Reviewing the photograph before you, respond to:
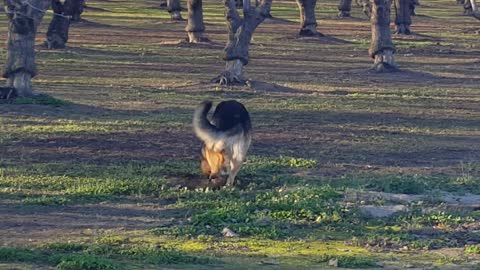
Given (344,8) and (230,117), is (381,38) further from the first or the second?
(344,8)

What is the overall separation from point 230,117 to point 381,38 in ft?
57.7

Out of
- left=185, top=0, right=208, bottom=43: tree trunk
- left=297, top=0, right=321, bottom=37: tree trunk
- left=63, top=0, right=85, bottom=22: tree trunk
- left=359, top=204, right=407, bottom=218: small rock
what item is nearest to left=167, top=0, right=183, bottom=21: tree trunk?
left=63, top=0, right=85, bottom=22: tree trunk

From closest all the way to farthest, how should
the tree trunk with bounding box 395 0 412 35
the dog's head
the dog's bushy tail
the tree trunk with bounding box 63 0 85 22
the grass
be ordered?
the grass < the dog's bushy tail < the dog's head < the tree trunk with bounding box 63 0 85 22 < the tree trunk with bounding box 395 0 412 35

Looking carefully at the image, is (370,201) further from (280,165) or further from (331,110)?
(331,110)

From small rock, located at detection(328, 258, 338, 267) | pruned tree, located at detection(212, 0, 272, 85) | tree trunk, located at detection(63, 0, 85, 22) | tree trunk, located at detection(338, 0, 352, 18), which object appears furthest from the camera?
tree trunk, located at detection(338, 0, 352, 18)

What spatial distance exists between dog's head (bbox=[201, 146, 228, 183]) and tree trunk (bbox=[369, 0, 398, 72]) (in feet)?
56.0

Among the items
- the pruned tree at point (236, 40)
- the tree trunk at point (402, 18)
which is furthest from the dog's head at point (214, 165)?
the tree trunk at point (402, 18)

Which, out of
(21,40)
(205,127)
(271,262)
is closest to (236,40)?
(21,40)

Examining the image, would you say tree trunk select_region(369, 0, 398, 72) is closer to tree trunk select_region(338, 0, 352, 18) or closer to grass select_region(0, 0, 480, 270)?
grass select_region(0, 0, 480, 270)

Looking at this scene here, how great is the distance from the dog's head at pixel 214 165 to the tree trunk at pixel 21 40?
7.69 meters

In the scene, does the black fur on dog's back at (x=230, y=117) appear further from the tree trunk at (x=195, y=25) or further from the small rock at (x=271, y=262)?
the tree trunk at (x=195, y=25)

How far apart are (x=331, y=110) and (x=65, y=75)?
769 centimetres

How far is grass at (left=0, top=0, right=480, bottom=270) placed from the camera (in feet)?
33.2

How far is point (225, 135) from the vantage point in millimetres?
13039
